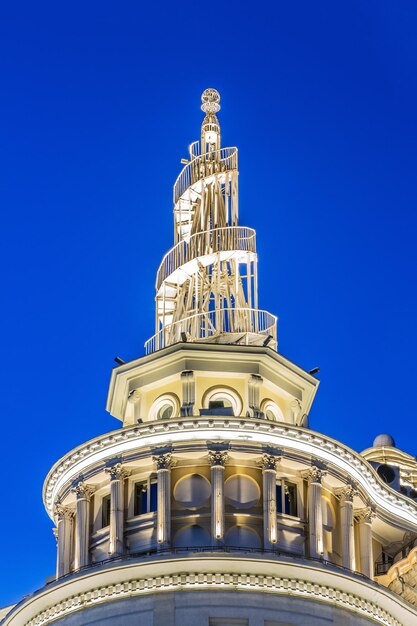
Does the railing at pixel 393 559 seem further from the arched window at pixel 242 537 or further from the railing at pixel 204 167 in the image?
the railing at pixel 204 167

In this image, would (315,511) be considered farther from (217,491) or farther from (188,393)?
(188,393)

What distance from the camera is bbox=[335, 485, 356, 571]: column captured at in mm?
73750

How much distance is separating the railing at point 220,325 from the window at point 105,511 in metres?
9.57

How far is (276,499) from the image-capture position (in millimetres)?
73375

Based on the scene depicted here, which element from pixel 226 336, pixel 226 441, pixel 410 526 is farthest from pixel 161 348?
pixel 410 526

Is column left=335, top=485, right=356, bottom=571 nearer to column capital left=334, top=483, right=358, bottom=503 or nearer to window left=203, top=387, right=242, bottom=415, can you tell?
column capital left=334, top=483, right=358, bottom=503

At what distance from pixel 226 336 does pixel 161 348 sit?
3324 millimetres

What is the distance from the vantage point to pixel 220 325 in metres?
81.6

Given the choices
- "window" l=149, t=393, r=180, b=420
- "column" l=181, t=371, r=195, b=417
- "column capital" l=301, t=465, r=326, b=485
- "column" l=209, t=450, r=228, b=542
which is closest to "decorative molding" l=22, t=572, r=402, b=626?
"column" l=209, t=450, r=228, b=542

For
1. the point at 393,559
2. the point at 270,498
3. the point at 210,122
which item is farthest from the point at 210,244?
the point at 393,559

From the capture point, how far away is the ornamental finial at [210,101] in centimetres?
9331

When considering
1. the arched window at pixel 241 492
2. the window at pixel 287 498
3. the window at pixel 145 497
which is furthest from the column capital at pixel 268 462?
the window at pixel 145 497

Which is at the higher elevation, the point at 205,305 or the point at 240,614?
the point at 205,305

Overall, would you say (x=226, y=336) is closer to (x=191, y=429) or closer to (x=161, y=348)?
(x=161, y=348)
